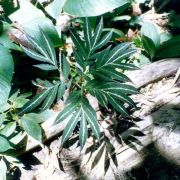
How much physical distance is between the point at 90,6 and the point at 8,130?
25.1 inches

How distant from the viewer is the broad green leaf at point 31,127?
1312mm

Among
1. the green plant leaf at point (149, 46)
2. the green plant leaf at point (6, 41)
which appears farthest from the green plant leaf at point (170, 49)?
the green plant leaf at point (6, 41)

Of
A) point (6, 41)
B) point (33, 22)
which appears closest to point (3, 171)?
A: point (6, 41)

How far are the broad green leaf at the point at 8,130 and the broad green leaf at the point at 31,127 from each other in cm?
4

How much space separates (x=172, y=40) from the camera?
1.62m

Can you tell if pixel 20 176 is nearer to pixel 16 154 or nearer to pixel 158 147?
pixel 16 154

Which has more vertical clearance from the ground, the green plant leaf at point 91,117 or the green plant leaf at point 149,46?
the green plant leaf at point 149,46

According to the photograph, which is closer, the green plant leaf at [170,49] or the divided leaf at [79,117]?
the divided leaf at [79,117]

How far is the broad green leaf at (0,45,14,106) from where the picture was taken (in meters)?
1.29

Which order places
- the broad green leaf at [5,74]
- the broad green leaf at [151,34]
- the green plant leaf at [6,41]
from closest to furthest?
the broad green leaf at [5,74]
the green plant leaf at [6,41]
the broad green leaf at [151,34]

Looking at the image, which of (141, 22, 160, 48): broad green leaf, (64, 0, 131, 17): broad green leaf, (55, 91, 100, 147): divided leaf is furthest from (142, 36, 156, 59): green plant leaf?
(55, 91, 100, 147): divided leaf

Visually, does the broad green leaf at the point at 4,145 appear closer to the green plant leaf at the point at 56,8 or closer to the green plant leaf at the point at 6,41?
the green plant leaf at the point at 6,41

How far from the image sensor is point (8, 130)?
1.35 meters

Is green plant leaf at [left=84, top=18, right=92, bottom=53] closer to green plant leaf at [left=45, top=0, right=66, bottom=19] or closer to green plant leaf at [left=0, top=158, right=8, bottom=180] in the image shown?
green plant leaf at [left=45, top=0, right=66, bottom=19]
